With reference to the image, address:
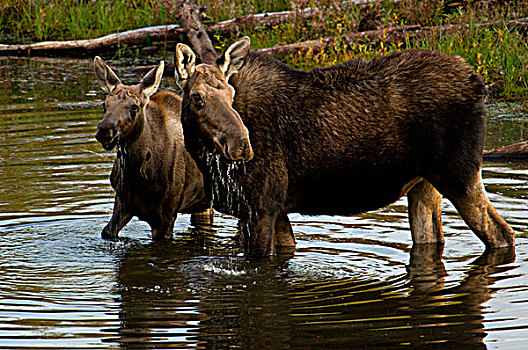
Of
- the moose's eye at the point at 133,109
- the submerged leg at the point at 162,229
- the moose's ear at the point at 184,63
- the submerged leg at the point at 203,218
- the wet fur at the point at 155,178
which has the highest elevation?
the moose's ear at the point at 184,63

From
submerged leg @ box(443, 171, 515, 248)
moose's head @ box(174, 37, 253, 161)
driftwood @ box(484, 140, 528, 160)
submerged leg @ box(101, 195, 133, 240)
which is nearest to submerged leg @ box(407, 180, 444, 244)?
submerged leg @ box(443, 171, 515, 248)

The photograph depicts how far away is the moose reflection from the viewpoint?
5.10 meters

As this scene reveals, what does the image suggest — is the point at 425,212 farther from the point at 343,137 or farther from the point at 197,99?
the point at 197,99

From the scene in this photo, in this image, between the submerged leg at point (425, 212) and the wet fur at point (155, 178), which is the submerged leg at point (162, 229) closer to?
the wet fur at point (155, 178)

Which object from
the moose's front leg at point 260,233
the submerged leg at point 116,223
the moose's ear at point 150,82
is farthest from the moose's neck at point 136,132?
the moose's front leg at point 260,233

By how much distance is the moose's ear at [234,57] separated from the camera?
6.62 m

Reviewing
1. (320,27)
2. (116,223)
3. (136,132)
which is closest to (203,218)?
(116,223)

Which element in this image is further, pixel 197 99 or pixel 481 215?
pixel 481 215

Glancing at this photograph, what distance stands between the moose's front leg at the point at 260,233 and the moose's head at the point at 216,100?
0.73m

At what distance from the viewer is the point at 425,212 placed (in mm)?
7262

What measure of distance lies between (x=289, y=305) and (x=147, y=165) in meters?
2.43

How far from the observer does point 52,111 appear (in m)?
13.8

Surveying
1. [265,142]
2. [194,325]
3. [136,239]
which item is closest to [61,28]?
[136,239]

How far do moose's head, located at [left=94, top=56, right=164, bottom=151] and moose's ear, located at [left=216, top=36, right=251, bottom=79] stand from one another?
109 cm
